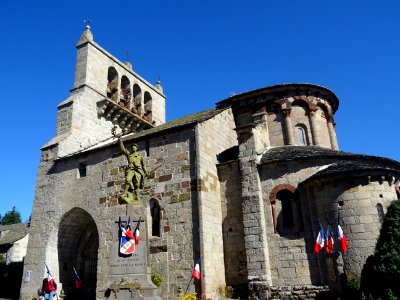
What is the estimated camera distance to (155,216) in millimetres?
16703

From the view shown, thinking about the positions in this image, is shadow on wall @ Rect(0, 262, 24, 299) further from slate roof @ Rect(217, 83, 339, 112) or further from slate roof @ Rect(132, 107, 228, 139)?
slate roof @ Rect(217, 83, 339, 112)

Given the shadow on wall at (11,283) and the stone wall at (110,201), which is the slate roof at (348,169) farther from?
the shadow on wall at (11,283)

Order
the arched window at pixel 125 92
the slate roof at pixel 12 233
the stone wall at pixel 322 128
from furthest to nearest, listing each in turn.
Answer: the slate roof at pixel 12 233 → the arched window at pixel 125 92 → the stone wall at pixel 322 128

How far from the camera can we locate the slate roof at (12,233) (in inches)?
1270

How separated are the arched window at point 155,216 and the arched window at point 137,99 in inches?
445

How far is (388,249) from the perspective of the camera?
12805 mm

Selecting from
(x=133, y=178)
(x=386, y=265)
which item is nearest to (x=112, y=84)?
(x=133, y=178)

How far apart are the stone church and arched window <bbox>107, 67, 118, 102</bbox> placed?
2.92 metres

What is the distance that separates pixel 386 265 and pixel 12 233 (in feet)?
109

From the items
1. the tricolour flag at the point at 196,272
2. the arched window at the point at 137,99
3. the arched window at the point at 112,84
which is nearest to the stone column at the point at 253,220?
the tricolour flag at the point at 196,272

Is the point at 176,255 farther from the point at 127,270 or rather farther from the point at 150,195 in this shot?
the point at 127,270

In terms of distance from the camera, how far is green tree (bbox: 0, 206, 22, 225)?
63300 mm

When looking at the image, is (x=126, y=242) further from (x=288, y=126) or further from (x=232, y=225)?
(x=288, y=126)

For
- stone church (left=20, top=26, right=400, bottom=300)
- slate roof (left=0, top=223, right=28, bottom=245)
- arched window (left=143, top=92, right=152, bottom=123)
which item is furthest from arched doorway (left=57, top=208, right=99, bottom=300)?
slate roof (left=0, top=223, right=28, bottom=245)
